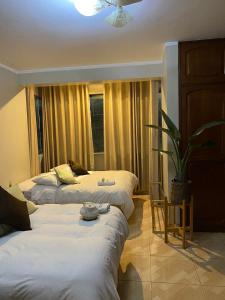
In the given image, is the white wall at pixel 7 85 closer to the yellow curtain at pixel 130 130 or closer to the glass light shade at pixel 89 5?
the yellow curtain at pixel 130 130

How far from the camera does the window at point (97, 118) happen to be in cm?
534

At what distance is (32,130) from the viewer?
4809 millimetres

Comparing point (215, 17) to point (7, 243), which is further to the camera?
point (215, 17)

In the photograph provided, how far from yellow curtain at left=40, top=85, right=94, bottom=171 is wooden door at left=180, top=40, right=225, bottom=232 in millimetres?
2503

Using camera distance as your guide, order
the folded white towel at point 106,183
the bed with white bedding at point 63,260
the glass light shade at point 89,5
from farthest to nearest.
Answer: the folded white towel at point 106,183
the glass light shade at point 89,5
the bed with white bedding at point 63,260

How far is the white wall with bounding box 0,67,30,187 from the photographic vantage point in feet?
12.6

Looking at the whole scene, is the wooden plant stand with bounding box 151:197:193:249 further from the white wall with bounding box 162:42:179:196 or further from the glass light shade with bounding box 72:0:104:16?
the glass light shade with bounding box 72:0:104:16

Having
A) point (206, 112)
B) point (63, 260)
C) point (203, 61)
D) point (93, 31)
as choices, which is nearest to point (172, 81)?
point (203, 61)

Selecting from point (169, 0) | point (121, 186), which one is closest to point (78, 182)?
point (121, 186)

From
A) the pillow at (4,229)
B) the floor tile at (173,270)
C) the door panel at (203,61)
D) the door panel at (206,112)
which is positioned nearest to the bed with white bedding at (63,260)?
the pillow at (4,229)

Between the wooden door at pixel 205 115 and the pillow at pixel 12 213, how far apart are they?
81.1 inches

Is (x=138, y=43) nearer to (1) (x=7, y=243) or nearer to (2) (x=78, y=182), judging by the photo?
(2) (x=78, y=182)

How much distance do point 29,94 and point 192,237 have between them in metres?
3.77

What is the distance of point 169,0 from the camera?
2055mm
